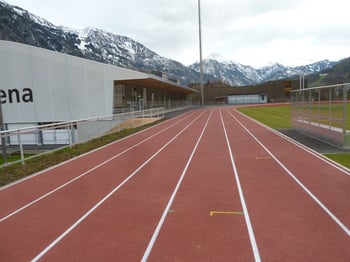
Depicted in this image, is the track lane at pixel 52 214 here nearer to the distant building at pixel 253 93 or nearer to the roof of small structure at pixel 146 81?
the roof of small structure at pixel 146 81

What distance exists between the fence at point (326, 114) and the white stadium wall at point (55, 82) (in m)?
14.3

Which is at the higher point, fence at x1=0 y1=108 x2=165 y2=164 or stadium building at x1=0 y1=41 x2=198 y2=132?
stadium building at x1=0 y1=41 x2=198 y2=132

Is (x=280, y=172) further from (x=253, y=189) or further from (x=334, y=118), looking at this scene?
(x=334, y=118)

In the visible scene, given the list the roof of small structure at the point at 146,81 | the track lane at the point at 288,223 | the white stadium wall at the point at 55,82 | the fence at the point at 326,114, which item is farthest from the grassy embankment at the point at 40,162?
the roof of small structure at the point at 146,81

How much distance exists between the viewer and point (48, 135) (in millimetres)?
13078

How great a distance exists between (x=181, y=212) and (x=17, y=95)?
77.8ft

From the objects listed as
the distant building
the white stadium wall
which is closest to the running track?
the white stadium wall

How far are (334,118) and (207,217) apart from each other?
926 cm

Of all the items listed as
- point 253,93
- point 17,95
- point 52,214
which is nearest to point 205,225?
point 52,214

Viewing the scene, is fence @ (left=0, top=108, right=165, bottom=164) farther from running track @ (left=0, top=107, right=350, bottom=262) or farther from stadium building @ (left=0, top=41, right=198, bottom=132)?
stadium building @ (left=0, top=41, right=198, bottom=132)

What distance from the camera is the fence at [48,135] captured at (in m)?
9.84

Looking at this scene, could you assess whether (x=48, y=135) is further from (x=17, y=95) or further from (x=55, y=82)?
(x=17, y=95)

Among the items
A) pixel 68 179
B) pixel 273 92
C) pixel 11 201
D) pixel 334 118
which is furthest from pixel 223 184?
pixel 273 92

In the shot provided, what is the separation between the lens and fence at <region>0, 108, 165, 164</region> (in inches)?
387
